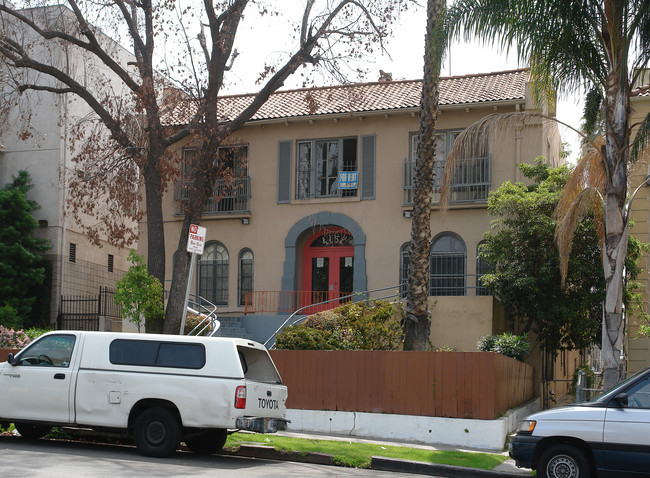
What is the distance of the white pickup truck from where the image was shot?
1160cm

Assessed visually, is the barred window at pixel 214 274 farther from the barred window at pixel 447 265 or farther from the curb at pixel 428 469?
the curb at pixel 428 469

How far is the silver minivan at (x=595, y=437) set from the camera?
9.76 meters

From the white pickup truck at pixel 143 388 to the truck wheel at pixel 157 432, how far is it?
0.05 ft

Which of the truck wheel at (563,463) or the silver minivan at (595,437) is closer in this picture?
the silver minivan at (595,437)

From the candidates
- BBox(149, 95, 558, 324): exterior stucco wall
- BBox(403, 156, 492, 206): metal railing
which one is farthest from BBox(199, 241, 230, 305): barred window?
BBox(403, 156, 492, 206): metal railing

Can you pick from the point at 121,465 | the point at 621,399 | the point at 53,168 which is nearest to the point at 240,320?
the point at 53,168

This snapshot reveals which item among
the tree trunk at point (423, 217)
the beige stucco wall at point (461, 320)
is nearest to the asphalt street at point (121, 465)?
the tree trunk at point (423, 217)

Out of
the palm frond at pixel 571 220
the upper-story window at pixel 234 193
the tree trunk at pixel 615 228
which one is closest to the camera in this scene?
the tree trunk at pixel 615 228

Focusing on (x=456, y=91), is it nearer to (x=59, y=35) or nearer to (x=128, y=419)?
(x=59, y=35)

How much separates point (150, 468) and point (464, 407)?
655 cm

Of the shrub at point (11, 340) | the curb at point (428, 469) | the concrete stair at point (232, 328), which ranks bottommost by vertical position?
the curb at point (428, 469)

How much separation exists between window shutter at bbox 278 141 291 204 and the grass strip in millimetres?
12554

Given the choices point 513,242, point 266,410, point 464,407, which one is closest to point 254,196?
point 513,242

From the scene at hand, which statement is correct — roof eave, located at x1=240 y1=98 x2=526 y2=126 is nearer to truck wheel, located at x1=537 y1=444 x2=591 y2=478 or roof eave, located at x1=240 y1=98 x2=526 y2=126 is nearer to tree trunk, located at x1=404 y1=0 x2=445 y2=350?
tree trunk, located at x1=404 y1=0 x2=445 y2=350
